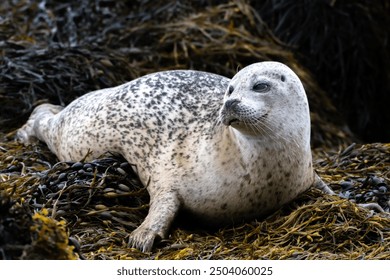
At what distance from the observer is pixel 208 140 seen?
636cm

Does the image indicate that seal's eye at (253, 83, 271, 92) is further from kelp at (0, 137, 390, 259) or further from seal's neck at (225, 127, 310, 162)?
kelp at (0, 137, 390, 259)

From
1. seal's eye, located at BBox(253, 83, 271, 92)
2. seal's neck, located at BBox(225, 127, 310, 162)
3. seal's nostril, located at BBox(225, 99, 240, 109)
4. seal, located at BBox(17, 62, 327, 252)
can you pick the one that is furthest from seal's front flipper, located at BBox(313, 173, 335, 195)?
seal's nostril, located at BBox(225, 99, 240, 109)

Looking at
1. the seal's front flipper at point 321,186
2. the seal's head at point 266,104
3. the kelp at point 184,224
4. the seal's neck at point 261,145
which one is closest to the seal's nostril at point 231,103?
the seal's head at point 266,104

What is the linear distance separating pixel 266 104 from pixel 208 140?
55 cm

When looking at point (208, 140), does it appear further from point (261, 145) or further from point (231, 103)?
point (231, 103)

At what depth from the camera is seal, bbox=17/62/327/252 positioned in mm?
5988

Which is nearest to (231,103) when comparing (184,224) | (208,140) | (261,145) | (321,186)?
(261,145)

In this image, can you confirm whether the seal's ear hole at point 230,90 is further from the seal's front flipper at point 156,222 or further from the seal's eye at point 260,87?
the seal's front flipper at point 156,222

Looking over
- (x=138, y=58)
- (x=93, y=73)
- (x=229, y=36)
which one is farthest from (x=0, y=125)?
(x=229, y=36)

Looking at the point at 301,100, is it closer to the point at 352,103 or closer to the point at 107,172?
the point at 107,172

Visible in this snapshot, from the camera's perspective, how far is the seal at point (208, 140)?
599 centimetres

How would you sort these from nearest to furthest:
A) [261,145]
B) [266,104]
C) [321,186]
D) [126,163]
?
1. [266,104]
2. [261,145]
3. [321,186]
4. [126,163]

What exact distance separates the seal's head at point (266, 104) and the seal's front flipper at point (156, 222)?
1.95ft

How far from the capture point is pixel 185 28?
30.8 ft
